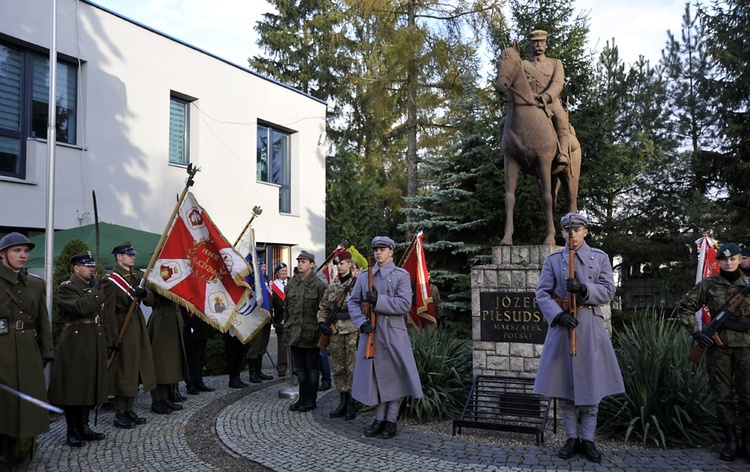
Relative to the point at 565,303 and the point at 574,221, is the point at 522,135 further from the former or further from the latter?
the point at 565,303

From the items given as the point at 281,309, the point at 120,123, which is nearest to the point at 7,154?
the point at 120,123

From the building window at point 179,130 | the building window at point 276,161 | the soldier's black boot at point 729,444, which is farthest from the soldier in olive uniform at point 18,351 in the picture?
the building window at point 276,161

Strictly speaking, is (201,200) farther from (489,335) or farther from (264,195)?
(489,335)

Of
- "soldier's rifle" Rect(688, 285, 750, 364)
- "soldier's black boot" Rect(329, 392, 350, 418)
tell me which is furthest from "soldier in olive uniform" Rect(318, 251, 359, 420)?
"soldier's rifle" Rect(688, 285, 750, 364)

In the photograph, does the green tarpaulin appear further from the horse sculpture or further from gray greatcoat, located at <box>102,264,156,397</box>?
the horse sculpture

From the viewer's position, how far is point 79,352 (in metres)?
6.23

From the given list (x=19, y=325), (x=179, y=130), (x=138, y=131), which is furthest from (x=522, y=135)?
(x=179, y=130)

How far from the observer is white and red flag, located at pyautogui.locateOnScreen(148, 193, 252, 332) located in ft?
25.3

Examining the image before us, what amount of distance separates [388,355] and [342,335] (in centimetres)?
145

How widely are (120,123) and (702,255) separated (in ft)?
38.3

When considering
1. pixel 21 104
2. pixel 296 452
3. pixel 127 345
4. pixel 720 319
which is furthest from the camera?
pixel 21 104

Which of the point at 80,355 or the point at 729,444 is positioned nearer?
the point at 729,444

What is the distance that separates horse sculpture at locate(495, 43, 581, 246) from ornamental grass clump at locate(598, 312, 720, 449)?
1.92m

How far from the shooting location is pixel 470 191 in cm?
1536
